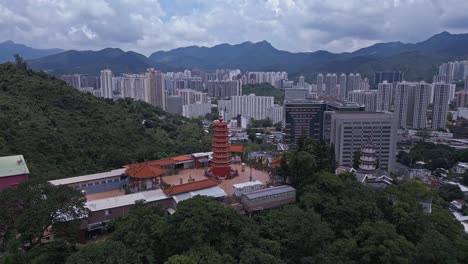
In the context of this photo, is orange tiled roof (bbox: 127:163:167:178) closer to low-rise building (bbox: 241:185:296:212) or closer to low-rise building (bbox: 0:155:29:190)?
low-rise building (bbox: 241:185:296:212)

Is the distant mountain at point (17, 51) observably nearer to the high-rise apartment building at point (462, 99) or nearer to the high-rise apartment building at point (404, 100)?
the high-rise apartment building at point (404, 100)

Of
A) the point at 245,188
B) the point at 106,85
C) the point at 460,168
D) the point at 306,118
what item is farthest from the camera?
the point at 106,85

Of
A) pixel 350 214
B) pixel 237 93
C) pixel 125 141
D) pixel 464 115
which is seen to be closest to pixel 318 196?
pixel 350 214

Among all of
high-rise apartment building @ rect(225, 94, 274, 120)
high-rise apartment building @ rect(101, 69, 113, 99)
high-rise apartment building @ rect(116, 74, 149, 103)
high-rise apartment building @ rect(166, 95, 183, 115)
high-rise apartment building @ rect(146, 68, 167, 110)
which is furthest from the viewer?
high-rise apartment building @ rect(101, 69, 113, 99)

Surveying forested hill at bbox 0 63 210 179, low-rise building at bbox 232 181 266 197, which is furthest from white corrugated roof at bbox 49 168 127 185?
low-rise building at bbox 232 181 266 197

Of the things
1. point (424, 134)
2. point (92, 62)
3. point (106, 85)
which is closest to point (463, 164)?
point (424, 134)

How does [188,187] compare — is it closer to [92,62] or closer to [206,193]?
[206,193]
